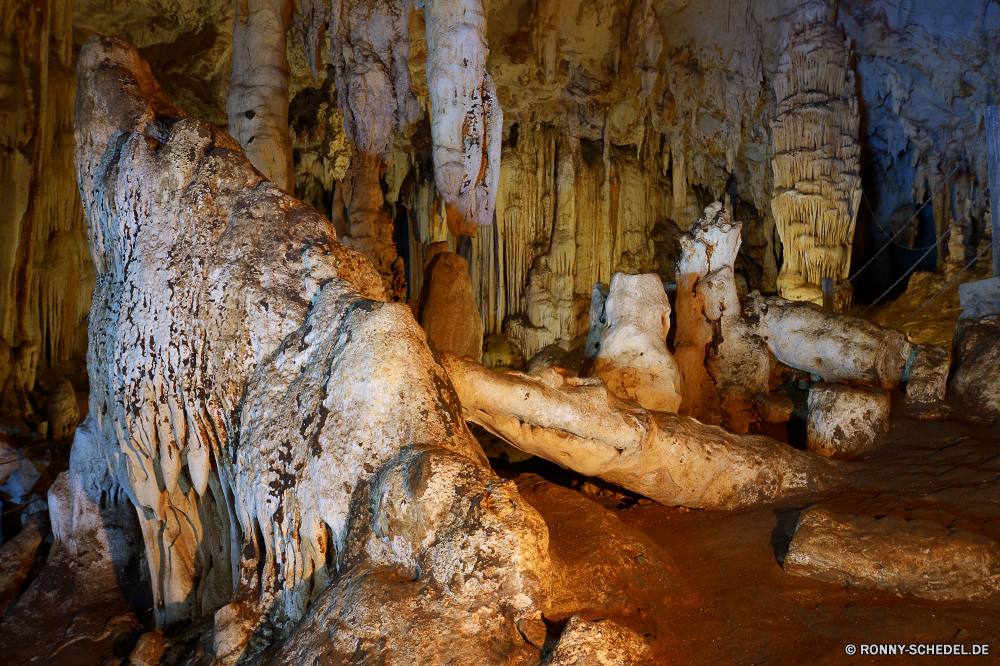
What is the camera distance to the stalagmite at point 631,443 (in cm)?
402

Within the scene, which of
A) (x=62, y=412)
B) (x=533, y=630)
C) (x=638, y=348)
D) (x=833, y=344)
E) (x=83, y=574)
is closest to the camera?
(x=533, y=630)

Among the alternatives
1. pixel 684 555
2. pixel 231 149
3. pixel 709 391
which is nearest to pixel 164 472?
pixel 231 149

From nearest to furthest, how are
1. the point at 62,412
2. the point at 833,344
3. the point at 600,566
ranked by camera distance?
the point at 600,566 → the point at 833,344 → the point at 62,412

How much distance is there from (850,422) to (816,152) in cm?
644

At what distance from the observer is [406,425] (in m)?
2.99

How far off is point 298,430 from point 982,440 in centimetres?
453

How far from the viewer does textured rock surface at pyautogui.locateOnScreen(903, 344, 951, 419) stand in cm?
533

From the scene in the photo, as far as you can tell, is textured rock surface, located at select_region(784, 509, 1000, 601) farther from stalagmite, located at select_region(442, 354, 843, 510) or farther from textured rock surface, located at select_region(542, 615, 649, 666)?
textured rock surface, located at select_region(542, 615, 649, 666)

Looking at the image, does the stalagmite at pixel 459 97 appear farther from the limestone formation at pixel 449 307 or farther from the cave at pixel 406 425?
the limestone formation at pixel 449 307

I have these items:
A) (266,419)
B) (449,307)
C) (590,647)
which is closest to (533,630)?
(590,647)

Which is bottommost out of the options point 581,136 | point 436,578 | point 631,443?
point 436,578

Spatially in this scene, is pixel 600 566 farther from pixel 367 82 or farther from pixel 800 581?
pixel 367 82

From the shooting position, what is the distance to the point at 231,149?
151 inches

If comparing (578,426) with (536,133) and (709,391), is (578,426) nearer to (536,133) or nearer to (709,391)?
(709,391)
